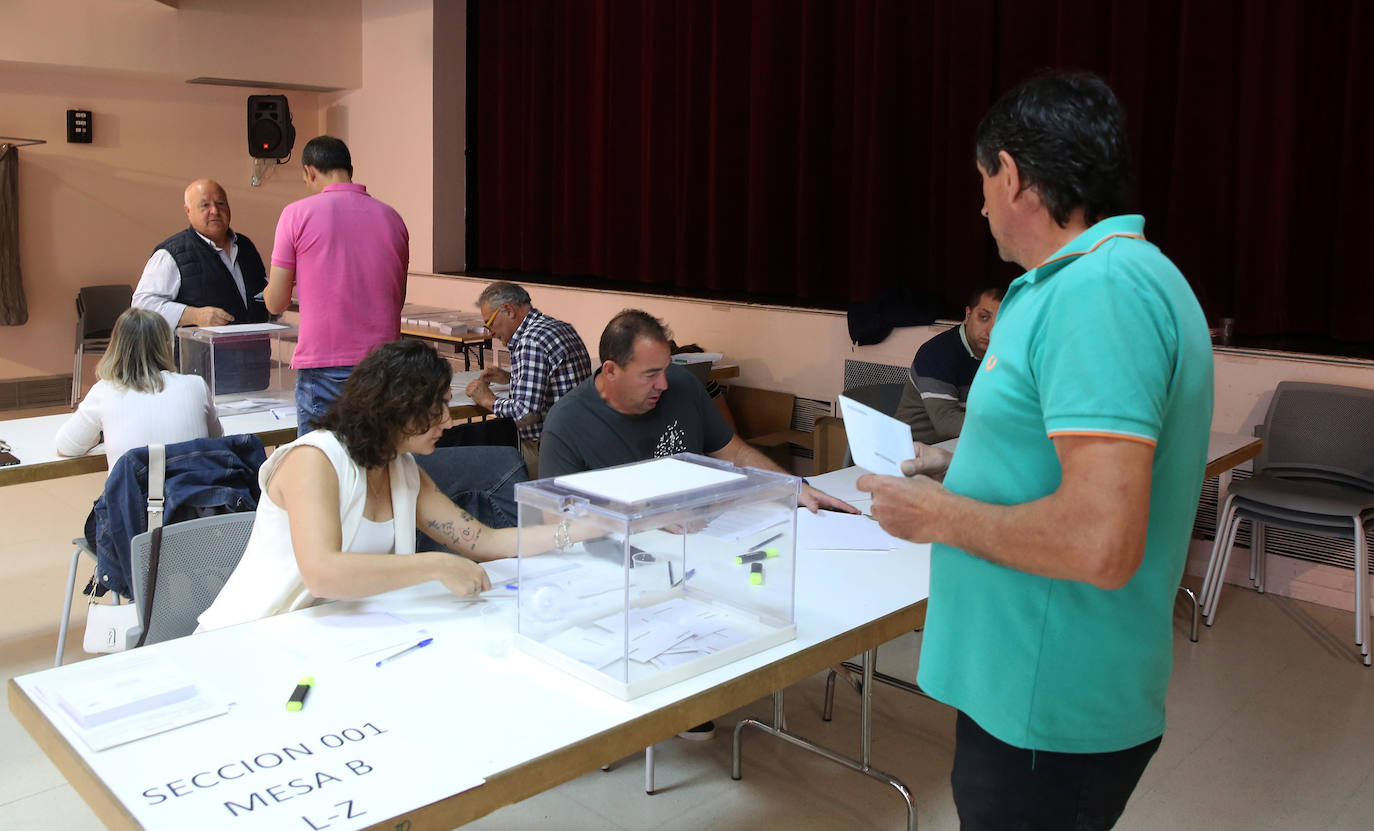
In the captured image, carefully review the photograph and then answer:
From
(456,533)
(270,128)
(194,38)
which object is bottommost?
(456,533)

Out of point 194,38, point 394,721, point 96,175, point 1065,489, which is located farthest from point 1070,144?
point 96,175

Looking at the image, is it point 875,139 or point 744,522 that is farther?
point 875,139

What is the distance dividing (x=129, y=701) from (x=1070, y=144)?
56.0 inches

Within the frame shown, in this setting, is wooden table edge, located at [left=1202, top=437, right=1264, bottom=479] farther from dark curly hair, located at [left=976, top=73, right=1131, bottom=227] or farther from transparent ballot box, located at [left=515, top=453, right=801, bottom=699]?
dark curly hair, located at [left=976, top=73, right=1131, bottom=227]

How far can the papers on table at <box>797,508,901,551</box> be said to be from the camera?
2420 millimetres

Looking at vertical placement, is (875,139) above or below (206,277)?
above

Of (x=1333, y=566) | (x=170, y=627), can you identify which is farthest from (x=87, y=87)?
(x=1333, y=566)

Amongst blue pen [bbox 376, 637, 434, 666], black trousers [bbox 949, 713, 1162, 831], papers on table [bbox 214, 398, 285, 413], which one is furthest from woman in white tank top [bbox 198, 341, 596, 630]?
Result: papers on table [bbox 214, 398, 285, 413]

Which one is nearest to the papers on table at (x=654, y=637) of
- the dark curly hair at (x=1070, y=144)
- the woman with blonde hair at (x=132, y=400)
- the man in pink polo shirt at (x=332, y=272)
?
the dark curly hair at (x=1070, y=144)

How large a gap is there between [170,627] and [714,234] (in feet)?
15.0

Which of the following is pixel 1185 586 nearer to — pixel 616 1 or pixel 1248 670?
pixel 1248 670

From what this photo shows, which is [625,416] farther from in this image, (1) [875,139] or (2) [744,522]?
(1) [875,139]

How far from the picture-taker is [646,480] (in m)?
1.76

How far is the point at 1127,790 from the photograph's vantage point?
4.32 feet
